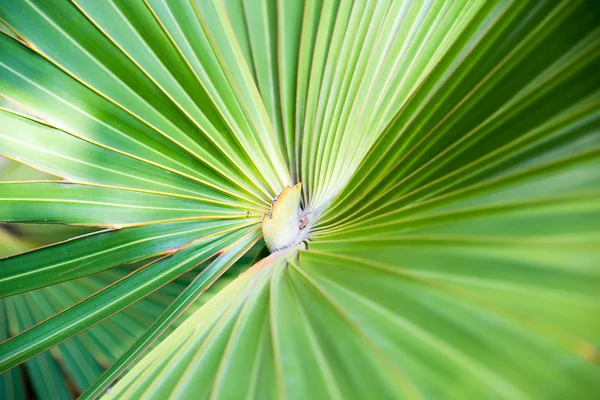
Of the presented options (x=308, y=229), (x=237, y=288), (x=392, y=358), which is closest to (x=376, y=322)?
(x=392, y=358)

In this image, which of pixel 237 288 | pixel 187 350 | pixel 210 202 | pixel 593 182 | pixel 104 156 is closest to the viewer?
pixel 593 182

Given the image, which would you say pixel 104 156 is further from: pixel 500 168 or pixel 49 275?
pixel 500 168

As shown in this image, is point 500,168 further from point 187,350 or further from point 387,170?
point 187,350

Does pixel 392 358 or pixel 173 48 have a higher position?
pixel 173 48

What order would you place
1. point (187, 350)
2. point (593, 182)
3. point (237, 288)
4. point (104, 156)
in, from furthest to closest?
1. point (104, 156)
2. point (237, 288)
3. point (187, 350)
4. point (593, 182)

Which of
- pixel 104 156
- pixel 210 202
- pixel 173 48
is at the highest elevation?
pixel 173 48

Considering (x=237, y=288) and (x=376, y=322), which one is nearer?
(x=376, y=322)
